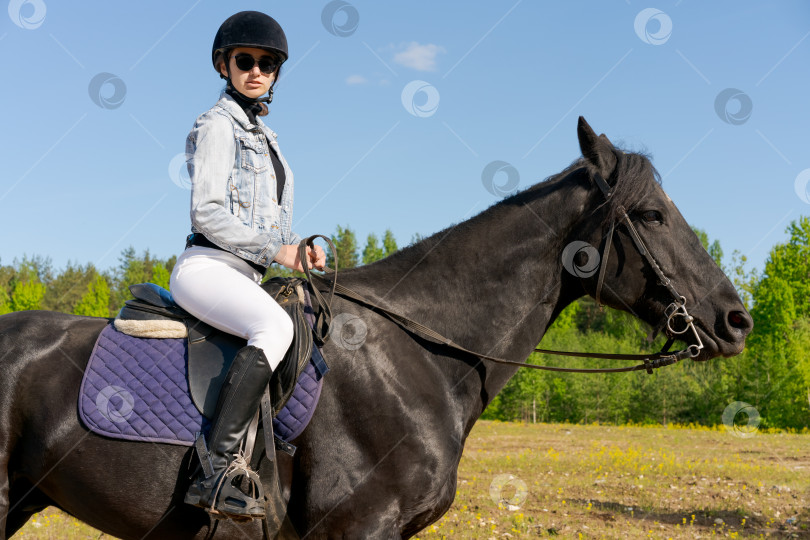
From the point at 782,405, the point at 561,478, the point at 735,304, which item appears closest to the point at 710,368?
the point at 782,405

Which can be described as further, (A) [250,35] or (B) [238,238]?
(A) [250,35]

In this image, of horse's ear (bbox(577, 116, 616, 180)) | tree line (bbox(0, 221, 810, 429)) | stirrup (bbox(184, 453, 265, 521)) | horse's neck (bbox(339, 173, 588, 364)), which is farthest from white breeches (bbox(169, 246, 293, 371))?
tree line (bbox(0, 221, 810, 429))

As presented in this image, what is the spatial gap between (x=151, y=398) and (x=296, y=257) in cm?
109

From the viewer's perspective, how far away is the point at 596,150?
379 cm

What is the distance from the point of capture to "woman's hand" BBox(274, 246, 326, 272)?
11.1 feet

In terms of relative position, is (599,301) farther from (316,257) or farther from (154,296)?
(154,296)

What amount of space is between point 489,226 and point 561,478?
32.7ft

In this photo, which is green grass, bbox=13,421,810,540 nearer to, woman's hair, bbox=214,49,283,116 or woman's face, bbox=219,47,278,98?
woman's hair, bbox=214,49,283,116

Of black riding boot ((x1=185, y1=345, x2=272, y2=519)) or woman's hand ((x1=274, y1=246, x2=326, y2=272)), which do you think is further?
woman's hand ((x1=274, y1=246, x2=326, y2=272))

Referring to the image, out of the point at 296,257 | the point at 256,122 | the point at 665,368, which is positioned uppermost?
the point at 665,368

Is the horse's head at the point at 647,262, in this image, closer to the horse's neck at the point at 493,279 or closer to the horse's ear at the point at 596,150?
the horse's ear at the point at 596,150

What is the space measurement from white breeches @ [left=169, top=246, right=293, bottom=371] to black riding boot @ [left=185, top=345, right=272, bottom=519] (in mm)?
101

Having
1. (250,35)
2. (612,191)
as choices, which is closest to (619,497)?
(612,191)

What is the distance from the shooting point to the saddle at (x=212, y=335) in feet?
10.6
